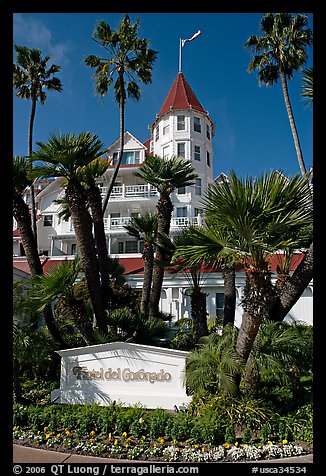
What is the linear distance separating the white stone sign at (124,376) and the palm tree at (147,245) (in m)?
4.85

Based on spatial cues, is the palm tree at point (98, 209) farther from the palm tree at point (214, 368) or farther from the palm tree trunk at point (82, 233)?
the palm tree at point (214, 368)

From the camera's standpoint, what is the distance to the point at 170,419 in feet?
26.7

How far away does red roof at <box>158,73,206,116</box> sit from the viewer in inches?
1378

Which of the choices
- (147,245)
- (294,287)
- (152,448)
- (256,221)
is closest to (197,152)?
(147,245)

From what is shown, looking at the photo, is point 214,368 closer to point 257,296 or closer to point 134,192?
point 257,296

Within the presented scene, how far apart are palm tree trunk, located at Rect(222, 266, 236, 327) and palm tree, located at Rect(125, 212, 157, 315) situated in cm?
303

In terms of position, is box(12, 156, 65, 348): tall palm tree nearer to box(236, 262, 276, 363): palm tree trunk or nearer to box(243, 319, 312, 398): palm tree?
box(243, 319, 312, 398): palm tree

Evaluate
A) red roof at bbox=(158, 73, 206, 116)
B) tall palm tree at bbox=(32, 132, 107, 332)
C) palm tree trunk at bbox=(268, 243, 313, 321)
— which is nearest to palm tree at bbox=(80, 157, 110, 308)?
tall palm tree at bbox=(32, 132, 107, 332)

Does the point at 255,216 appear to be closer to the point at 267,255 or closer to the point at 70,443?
the point at 267,255

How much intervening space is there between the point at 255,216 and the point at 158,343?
724 centimetres
